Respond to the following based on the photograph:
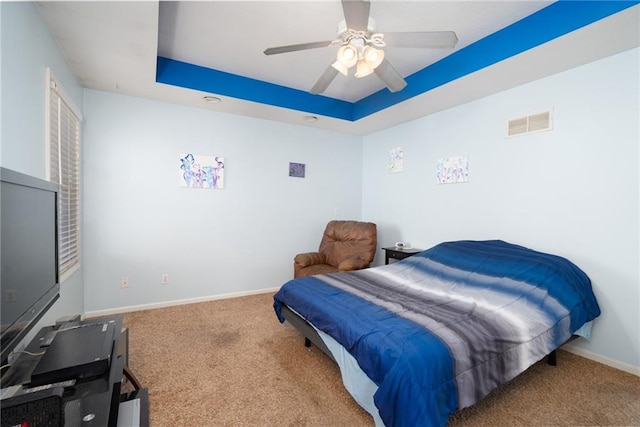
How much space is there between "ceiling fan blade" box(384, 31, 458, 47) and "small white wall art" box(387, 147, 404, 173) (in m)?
2.23

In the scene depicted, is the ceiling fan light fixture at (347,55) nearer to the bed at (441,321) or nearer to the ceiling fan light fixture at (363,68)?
the ceiling fan light fixture at (363,68)

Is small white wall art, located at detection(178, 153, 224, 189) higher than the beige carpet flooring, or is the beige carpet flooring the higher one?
small white wall art, located at detection(178, 153, 224, 189)

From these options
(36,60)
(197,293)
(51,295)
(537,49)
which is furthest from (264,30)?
(197,293)

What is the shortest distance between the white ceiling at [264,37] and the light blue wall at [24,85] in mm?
167

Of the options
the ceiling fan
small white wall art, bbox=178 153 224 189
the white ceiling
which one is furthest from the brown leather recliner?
the ceiling fan

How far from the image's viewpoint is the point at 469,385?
1.46 m

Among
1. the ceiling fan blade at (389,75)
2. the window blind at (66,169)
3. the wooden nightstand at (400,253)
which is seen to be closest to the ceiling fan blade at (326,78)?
the ceiling fan blade at (389,75)

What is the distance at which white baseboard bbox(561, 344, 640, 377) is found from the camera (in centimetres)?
217

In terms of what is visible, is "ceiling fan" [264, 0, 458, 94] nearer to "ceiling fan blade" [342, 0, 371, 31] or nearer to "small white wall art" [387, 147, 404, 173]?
"ceiling fan blade" [342, 0, 371, 31]

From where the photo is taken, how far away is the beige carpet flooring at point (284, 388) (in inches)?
67.2

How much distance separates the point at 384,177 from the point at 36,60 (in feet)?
12.3

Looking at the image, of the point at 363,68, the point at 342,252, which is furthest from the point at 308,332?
the point at 363,68

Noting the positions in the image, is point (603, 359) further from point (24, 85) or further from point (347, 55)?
point (24, 85)

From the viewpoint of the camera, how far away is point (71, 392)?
1.14 m
